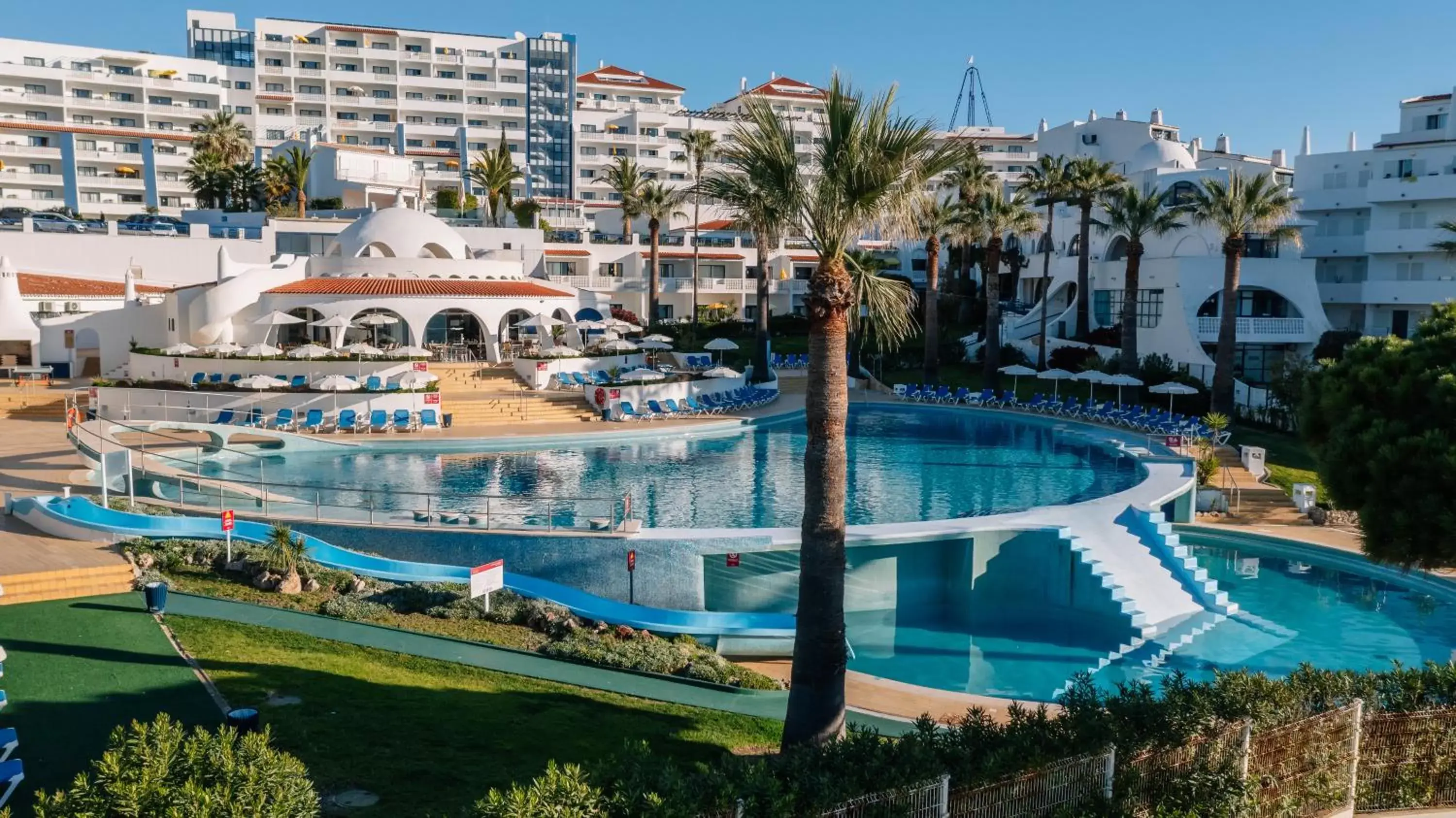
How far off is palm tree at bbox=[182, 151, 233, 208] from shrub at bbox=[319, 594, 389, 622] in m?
54.7

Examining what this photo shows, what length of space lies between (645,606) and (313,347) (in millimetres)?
23638

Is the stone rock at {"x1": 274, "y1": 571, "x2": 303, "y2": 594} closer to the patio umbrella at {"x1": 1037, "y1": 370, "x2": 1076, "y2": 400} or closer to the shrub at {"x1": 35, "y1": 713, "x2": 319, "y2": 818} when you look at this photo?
the shrub at {"x1": 35, "y1": 713, "x2": 319, "y2": 818}

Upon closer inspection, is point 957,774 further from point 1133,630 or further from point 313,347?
point 313,347

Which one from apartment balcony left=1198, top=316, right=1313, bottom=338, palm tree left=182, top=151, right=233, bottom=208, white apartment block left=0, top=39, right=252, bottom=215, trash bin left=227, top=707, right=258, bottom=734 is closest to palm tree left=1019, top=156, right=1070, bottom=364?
apartment balcony left=1198, top=316, right=1313, bottom=338

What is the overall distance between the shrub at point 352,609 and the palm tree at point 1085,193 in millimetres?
33451

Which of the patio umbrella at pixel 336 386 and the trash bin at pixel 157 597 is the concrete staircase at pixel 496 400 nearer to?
the patio umbrella at pixel 336 386

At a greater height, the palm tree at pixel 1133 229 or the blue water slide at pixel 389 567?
the palm tree at pixel 1133 229

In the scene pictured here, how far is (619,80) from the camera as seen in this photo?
303 ft

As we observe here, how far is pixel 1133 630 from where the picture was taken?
Result: 17500 millimetres

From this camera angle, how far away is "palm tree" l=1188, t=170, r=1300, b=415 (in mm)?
32844

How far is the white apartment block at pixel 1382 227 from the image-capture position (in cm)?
4378

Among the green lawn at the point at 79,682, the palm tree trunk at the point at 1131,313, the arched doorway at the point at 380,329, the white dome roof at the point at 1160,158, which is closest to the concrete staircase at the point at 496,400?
the arched doorway at the point at 380,329

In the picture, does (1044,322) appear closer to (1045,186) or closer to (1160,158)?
(1045,186)

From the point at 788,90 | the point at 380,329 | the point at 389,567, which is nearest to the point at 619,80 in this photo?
the point at 788,90
